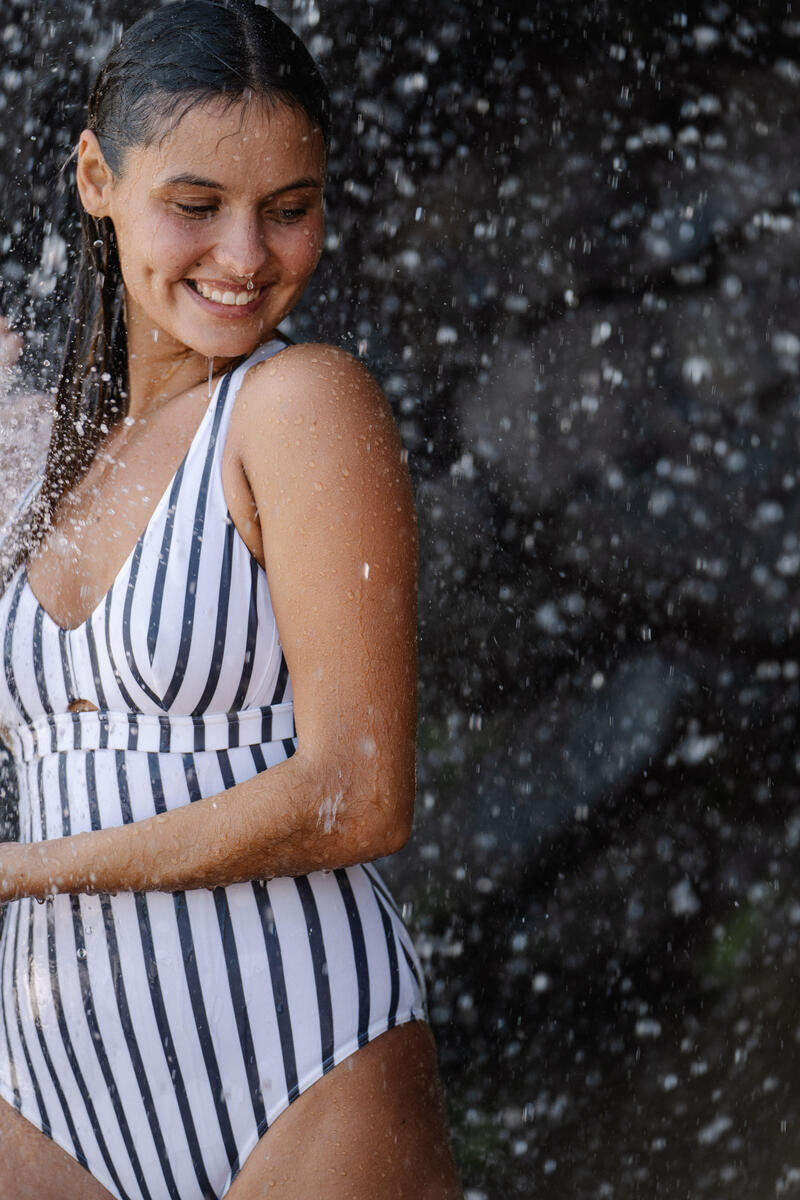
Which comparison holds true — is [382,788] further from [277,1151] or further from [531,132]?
[531,132]

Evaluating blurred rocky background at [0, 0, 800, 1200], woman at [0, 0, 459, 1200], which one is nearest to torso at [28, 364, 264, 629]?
woman at [0, 0, 459, 1200]

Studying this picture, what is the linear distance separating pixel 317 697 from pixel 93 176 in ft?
1.77

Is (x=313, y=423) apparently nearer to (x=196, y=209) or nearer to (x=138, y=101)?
(x=196, y=209)

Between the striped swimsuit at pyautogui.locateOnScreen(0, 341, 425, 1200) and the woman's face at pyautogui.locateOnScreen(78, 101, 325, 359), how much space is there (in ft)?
0.24

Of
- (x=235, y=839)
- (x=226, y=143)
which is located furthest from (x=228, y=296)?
(x=235, y=839)

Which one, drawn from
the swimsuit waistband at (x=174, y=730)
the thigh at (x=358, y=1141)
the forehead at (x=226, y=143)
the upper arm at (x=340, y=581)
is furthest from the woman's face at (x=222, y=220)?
the thigh at (x=358, y=1141)

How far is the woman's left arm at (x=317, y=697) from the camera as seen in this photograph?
1.05m

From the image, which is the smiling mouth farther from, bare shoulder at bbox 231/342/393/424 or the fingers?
the fingers

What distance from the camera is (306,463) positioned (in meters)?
1.06

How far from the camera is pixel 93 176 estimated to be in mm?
1237

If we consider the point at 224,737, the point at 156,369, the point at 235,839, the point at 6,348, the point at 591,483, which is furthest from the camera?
the point at 591,483

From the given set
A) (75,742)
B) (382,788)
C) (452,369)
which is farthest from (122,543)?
(452,369)

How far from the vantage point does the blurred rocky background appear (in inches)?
108

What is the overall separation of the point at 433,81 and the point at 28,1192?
7.73ft
